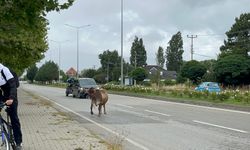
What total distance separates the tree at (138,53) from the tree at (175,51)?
286 inches

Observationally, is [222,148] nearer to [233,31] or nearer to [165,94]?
[165,94]

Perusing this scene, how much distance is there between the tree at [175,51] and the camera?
136 m

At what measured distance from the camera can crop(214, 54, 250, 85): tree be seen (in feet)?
206

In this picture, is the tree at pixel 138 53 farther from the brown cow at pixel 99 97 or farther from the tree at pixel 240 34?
the brown cow at pixel 99 97

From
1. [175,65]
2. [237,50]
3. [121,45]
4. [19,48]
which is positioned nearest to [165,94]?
[121,45]

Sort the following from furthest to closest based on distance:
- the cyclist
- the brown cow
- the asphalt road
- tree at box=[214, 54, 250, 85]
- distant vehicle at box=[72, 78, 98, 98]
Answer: tree at box=[214, 54, 250, 85] → distant vehicle at box=[72, 78, 98, 98] → the brown cow → the asphalt road → the cyclist

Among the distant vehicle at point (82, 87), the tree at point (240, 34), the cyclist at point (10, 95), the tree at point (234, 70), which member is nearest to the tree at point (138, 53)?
the tree at point (240, 34)

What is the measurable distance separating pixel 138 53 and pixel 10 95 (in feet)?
456

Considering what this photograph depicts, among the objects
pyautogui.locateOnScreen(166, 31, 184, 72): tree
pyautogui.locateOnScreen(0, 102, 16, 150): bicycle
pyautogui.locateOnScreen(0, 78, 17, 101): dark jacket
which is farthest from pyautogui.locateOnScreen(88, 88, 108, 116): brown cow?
pyautogui.locateOnScreen(166, 31, 184, 72): tree

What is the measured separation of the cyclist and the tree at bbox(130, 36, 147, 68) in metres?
135

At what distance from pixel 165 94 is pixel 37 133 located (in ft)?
94.6

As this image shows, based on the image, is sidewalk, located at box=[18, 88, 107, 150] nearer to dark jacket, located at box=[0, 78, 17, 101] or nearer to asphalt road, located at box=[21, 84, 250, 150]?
asphalt road, located at box=[21, 84, 250, 150]

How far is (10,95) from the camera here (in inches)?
329

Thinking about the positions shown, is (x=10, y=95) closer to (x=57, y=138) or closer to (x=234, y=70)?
(x=57, y=138)
